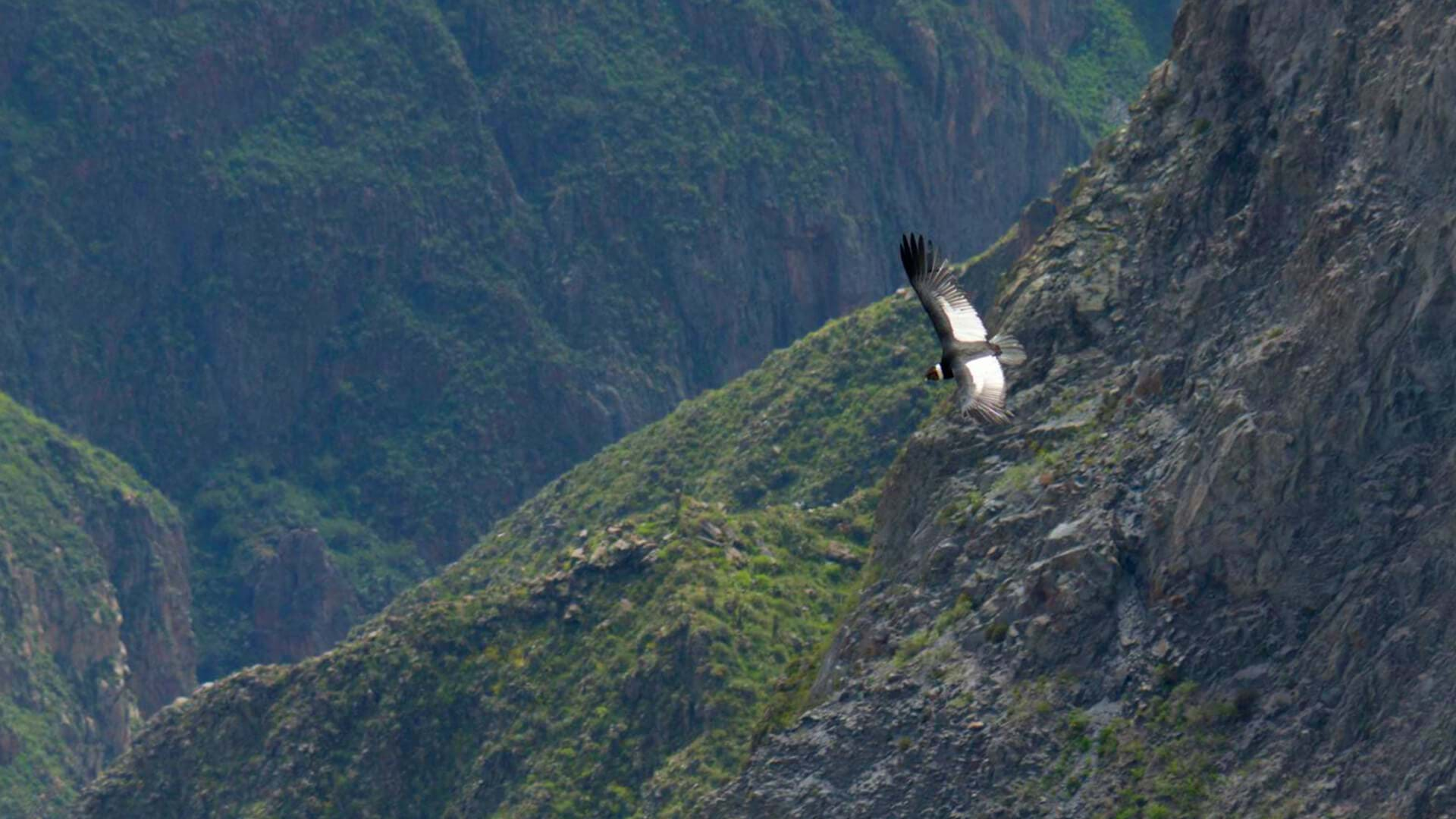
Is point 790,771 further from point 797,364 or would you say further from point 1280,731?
point 797,364

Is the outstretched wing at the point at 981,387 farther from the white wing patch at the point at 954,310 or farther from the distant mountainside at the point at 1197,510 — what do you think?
the distant mountainside at the point at 1197,510

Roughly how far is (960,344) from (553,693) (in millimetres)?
69103

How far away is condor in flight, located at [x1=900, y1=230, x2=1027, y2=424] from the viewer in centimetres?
8406

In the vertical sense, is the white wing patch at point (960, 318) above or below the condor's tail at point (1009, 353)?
above

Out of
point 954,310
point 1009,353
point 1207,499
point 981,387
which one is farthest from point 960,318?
point 1207,499

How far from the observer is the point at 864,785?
118 m

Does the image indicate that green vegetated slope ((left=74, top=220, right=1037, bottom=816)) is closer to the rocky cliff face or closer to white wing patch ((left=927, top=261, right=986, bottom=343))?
the rocky cliff face

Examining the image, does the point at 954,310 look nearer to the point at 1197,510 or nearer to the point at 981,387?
the point at 981,387

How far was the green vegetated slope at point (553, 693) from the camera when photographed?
145625 millimetres

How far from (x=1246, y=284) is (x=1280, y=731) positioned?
13.8 metres

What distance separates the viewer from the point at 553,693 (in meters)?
152

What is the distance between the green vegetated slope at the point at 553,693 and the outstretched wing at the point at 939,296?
4854 cm

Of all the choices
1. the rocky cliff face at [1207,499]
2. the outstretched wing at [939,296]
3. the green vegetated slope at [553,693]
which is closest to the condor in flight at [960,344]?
the outstretched wing at [939,296]

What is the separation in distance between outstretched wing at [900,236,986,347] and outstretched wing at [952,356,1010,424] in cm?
68
